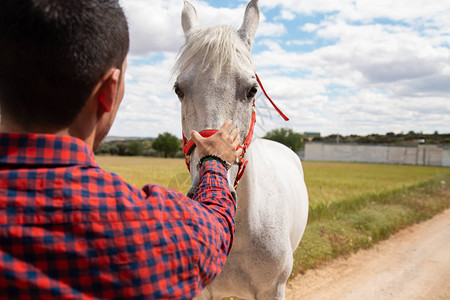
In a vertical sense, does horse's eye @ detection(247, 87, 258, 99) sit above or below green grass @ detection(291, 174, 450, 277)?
above

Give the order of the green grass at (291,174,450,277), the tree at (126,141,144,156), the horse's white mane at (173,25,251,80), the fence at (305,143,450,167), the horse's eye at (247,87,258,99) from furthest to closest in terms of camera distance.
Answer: the fence at (305,143,450,167) → the tree at (126,141,144,156) → the green grass at (291,174,450,277) → the horse's eye at (247,87,258,99) → the horse's white mane at (173,25,251,80)

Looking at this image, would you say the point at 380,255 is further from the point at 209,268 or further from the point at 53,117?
the point at 53,117

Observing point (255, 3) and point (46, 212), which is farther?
point (255, 3)

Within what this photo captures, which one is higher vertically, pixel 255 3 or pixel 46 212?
pixel 255 3

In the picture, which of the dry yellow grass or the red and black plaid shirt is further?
the dry yellow grass

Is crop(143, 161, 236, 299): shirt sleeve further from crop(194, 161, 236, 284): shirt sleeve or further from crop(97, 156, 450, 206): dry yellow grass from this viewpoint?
crop(97, 156, 450, 206): dry yellow grass

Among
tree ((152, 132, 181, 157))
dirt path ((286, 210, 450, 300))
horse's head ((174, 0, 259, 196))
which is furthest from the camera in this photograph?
tree ((152, 132, 181, 157))

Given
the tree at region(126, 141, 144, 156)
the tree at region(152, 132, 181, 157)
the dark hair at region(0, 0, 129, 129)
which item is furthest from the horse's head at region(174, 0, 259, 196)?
the tree at region(152, 132, 181, 157)

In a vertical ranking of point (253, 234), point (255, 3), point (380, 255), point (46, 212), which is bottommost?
point (380, 255)

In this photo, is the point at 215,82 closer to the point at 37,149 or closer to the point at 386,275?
the point at 37,149

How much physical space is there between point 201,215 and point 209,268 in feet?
0.57

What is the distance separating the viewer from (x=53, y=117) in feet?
3.13

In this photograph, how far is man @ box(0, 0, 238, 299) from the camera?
86cm

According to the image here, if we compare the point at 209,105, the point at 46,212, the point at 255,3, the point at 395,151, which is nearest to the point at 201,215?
the point at 46,212
